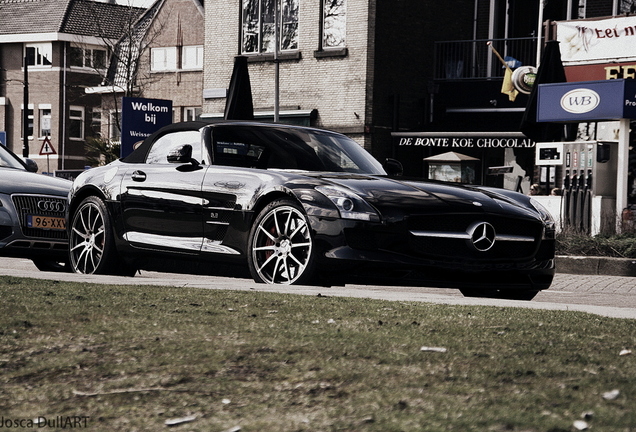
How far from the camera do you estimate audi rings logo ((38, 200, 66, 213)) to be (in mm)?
11633

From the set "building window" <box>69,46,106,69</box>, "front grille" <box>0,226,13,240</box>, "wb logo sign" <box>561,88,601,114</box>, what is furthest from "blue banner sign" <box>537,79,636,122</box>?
"building window" <box>69,46,106,69</box>

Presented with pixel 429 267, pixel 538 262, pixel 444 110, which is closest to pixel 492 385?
pixel 429 267

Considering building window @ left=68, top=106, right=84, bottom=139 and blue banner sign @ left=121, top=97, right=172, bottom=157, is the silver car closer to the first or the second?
blue banner sign @ left=121, top=97, right=172, bottom=157

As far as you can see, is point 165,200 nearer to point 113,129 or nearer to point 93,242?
point 93,242

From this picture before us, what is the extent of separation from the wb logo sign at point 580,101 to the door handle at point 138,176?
12909 millimetres

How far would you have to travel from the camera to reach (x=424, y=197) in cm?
830

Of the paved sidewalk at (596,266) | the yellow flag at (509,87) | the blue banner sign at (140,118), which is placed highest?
the yellow flag at (509,87)

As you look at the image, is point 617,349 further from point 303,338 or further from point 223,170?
point 223,170

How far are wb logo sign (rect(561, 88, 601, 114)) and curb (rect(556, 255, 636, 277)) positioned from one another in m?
5.94

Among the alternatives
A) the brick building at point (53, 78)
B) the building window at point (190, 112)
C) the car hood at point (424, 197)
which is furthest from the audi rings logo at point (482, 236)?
the brick building at point (53, 78)

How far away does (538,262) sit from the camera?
871 centimetres

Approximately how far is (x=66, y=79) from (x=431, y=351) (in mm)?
58156

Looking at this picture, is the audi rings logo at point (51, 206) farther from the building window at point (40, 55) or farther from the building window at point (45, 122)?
the building window at point (40, 55)

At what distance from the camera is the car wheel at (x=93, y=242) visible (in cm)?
987
